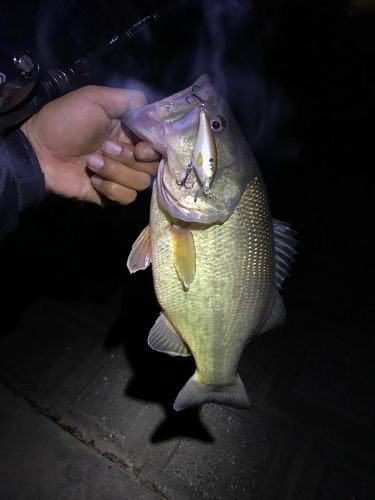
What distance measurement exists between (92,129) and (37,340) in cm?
206

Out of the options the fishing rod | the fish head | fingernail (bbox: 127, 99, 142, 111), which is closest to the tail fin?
the fish head

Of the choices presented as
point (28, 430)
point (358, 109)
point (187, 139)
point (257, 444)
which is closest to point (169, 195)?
point (187, 139)

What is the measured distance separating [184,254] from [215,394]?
2.34 ft

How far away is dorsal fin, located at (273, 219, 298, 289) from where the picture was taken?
186 centimetres

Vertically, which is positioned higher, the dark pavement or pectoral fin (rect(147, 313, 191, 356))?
pectoral fin (rect(147, 313, 191, 356))

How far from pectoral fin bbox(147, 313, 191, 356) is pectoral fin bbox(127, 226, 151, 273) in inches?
11.0

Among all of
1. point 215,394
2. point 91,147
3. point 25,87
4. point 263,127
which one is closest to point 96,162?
point 91,147

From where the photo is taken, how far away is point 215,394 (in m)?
1.87

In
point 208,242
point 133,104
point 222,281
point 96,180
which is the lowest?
point 222,281

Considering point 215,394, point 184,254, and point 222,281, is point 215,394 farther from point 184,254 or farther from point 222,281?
point 184,254

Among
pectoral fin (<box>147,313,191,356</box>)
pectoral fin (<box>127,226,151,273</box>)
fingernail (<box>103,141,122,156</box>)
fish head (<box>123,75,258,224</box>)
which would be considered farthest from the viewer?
fingernail (<box>103,141,122,156</box>)

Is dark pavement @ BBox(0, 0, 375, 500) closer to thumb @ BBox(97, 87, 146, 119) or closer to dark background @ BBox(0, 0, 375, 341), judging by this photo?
dark background @ BBox(0, 0, 375, 341)

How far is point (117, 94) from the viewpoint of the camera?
2.03 m

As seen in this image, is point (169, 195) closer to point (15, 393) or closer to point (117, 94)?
point (117, 94)
